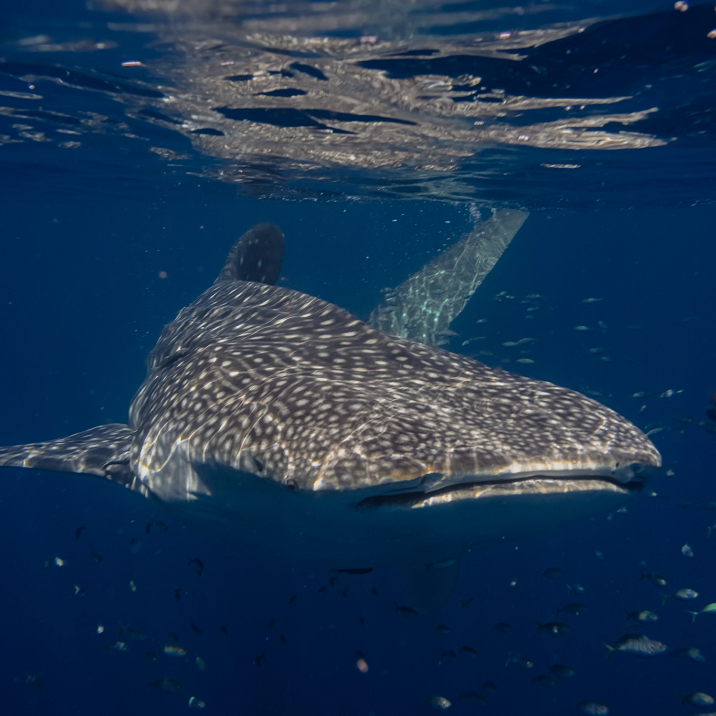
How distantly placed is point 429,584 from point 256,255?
601 cm

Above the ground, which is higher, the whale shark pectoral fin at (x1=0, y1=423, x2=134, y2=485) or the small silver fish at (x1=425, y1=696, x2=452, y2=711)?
the whale shark pectoral fin at (x1=0, y1=423, x2=134, y2=485)

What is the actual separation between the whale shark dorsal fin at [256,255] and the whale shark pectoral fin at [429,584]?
573cm

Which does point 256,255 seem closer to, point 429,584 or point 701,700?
point 429,584

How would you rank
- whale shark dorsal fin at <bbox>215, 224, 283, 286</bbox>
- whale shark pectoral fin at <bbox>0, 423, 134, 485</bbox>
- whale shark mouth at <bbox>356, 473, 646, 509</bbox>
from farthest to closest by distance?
whale shark dorsal fin at <bbox>215, 224, 283, 286</bbox>
whale shark pectoral fin at <bbox>0, 423, 134, 485</bbox>
whale shark mouth at <bbox>356, 473, 646, 509</bbox>

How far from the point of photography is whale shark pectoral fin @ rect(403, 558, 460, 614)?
555 centimetres

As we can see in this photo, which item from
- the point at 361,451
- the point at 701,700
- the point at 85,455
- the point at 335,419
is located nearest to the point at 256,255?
the point at 85,455

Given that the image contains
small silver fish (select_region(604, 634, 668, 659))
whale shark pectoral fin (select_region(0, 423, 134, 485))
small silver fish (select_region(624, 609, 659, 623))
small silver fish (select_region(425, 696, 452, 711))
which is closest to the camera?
whale shark pectoral fin (select_region(0, 423, 134, 485))

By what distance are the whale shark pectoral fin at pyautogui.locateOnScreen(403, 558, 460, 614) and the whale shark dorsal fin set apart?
18.8 ft

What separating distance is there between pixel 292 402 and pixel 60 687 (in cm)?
1770

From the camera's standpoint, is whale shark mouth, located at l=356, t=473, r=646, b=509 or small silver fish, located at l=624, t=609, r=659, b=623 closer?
whale shark mouth, located at l=356, t=473, r=646, b=509

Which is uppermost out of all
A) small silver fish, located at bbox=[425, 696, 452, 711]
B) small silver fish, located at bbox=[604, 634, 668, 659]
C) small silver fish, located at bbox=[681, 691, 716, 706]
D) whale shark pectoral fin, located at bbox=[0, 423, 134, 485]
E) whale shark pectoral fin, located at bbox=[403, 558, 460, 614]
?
whale shark pectoral fin, located at bbox=[0, 423, 134, 485]

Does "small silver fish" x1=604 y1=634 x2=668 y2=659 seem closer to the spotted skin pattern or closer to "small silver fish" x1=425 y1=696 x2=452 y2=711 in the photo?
"small silver fish" x1=425 y1=696 x2=452 y2=711

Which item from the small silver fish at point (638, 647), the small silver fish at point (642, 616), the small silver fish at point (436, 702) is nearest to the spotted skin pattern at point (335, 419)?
the small silver fish at point (638, 647)

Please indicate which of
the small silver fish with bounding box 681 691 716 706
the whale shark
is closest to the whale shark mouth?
the whale shark
